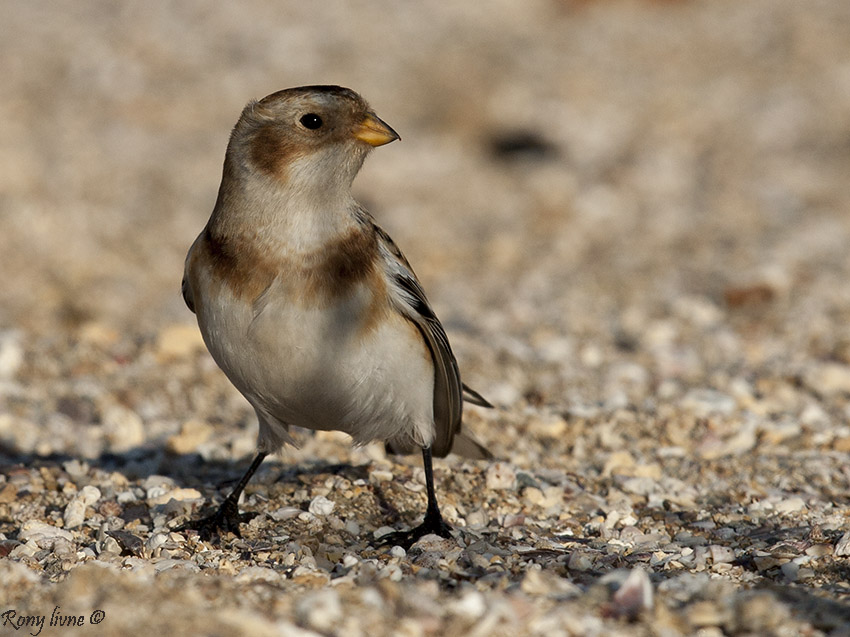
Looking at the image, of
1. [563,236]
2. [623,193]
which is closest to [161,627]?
[563,236]

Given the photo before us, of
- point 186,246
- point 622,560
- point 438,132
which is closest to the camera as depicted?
point 622,560

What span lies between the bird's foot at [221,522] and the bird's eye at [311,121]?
4.64 feet

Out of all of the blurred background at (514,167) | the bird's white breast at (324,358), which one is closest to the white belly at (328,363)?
the bird's white breast at (324,358)

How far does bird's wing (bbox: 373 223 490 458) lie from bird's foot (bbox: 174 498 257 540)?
823 mm

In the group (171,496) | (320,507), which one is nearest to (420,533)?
(320,507)

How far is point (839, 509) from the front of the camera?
4207 millimetres

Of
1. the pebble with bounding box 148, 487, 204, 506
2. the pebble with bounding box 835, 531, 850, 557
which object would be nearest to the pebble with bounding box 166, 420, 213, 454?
the pebble with bounding box 148, 487, 204, 506

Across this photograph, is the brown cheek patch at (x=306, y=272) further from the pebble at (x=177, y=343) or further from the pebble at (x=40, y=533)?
the pebble at (x=177, y=343)

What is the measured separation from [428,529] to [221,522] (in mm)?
752

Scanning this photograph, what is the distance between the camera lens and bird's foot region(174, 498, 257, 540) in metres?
3.83

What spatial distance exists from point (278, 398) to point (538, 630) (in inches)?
53.0

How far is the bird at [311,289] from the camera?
11.7ft

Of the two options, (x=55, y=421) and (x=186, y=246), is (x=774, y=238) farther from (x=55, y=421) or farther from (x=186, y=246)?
Answer: (x=55, y=421)

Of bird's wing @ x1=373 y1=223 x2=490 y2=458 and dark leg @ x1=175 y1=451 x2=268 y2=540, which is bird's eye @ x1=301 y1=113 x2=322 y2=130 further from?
dark leg @ x1=175 y1=451 x2=268 y2=540
